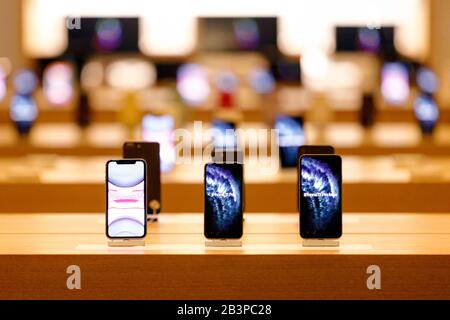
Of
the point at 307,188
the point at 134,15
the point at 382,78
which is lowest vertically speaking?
the point at 307,188

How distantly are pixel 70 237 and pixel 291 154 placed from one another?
2.81 metres

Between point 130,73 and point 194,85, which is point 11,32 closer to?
point 130,73

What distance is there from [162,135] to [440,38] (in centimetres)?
640

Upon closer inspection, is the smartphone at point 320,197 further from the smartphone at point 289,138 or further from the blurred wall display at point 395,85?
the blurred wall display at point 395,85

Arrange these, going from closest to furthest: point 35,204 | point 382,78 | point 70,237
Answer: point 70,237 → point 35,204 → point 382,78

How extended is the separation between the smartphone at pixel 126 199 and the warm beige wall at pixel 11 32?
9052 millimetres

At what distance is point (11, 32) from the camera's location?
12.5 meters

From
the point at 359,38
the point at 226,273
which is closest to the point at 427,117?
the point at 359,38

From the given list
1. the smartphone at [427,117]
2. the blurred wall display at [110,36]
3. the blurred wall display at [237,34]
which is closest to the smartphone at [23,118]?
the smartphone at [427,117]

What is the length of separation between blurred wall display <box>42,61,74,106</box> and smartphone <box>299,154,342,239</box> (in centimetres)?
821

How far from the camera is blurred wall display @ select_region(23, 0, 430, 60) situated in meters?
12.4

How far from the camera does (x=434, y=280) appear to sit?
132 inches

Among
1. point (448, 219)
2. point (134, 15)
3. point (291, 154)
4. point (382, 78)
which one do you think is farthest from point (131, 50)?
point (448, 219)

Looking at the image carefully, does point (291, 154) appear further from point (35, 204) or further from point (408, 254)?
point (408, 254)
